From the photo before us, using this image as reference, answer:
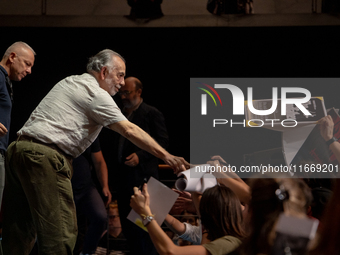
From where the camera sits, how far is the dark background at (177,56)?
3801 mm

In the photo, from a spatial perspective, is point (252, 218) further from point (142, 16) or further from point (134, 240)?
point (142, 16)

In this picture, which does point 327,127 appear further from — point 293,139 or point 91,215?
point 91,215

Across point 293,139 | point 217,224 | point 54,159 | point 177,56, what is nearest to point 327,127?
point 293,139

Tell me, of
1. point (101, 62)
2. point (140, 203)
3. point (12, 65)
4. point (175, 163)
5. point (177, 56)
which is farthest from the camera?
point (177, 56)

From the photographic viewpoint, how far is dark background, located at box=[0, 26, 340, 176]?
3801 millimetres

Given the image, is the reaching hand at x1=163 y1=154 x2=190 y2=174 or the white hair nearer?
the reaching hand at x1=163 y1=154 x2=190 y2=174

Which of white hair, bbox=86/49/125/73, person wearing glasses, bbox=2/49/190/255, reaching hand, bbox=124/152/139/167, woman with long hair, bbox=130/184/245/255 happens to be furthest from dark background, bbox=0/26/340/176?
woman with long hair, bbox=130/184/245/255

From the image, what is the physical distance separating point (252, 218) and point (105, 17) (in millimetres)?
3096

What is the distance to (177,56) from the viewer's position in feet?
13.1

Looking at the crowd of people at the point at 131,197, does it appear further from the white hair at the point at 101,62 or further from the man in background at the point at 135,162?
the man in background at the point at 135,162

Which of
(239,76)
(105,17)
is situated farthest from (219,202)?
(105,17)

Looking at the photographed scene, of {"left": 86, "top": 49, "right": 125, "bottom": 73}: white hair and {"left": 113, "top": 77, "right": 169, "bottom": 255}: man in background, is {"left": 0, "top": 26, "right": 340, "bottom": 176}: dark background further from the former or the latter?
{"left": 86, "top": 49, "right": 125, "bottom": 73}: white hair

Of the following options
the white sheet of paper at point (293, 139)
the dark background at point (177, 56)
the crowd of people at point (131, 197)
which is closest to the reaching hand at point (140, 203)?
the crowd of people at point (131, 197)

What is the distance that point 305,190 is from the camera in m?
1.23
